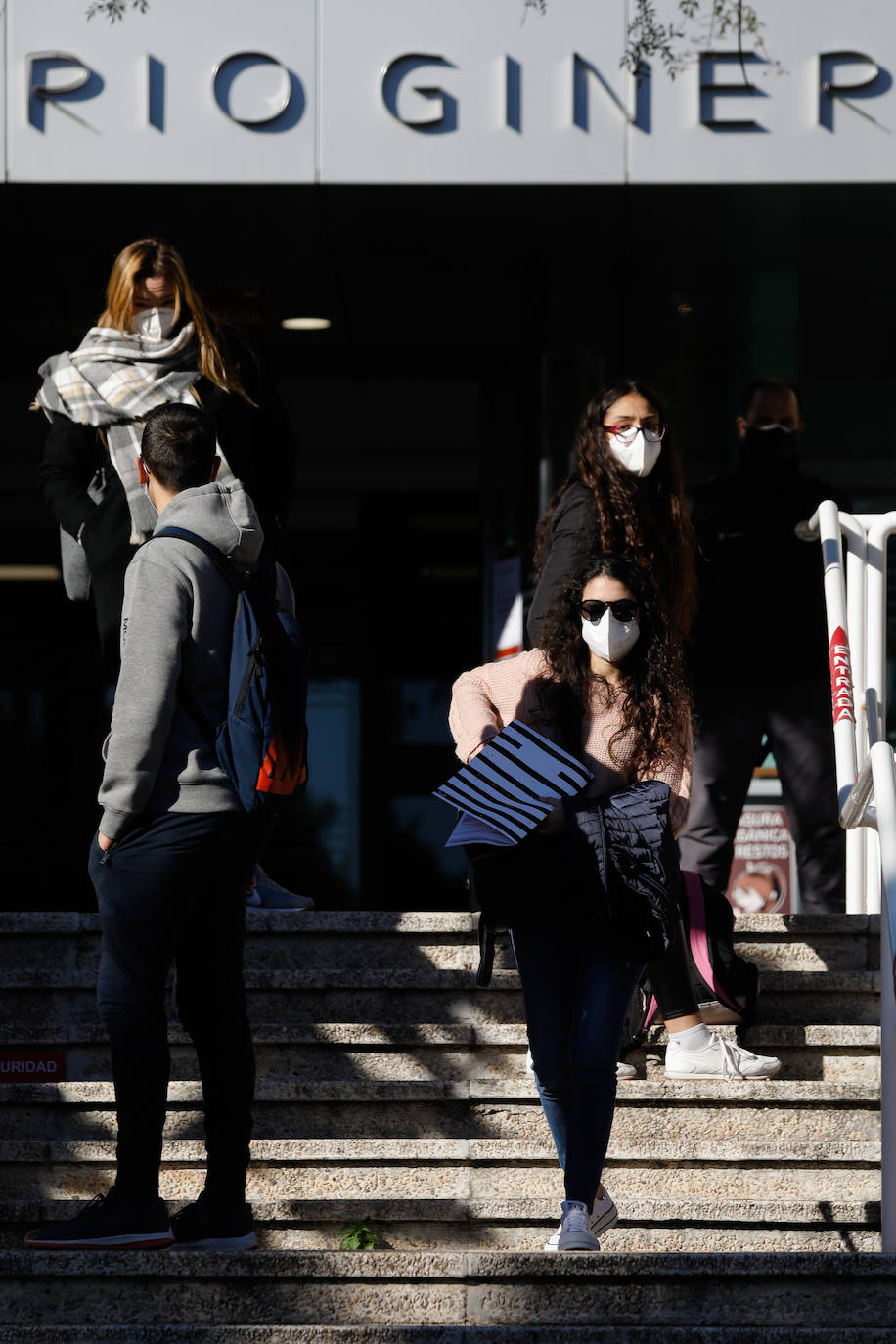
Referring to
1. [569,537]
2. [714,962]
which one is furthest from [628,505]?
[714,962]

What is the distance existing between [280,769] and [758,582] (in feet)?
8.11

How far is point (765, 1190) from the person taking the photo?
4207mm

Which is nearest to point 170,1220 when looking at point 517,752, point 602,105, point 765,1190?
point 517,752

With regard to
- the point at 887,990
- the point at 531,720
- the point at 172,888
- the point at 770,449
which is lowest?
the point at 887,990

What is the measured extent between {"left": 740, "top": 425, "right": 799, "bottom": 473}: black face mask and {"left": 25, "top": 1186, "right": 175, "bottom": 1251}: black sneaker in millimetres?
3234

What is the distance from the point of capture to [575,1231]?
3545mm

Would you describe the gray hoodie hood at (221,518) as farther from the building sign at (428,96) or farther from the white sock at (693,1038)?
the building sign at (428,96)

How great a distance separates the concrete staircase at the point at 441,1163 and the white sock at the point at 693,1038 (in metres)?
0.12

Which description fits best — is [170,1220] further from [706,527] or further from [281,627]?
[706,527]

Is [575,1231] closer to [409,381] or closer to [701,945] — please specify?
[701,945]

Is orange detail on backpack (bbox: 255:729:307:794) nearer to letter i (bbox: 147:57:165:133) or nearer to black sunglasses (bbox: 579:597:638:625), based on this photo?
black sunglasses (bbox: 579:597:638:625)

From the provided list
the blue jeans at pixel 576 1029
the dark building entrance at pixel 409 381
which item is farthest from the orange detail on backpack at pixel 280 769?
the dark building entrance at pixel 409 381

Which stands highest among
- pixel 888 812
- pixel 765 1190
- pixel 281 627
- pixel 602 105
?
pixel 602 105

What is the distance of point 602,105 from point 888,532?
108 inches
